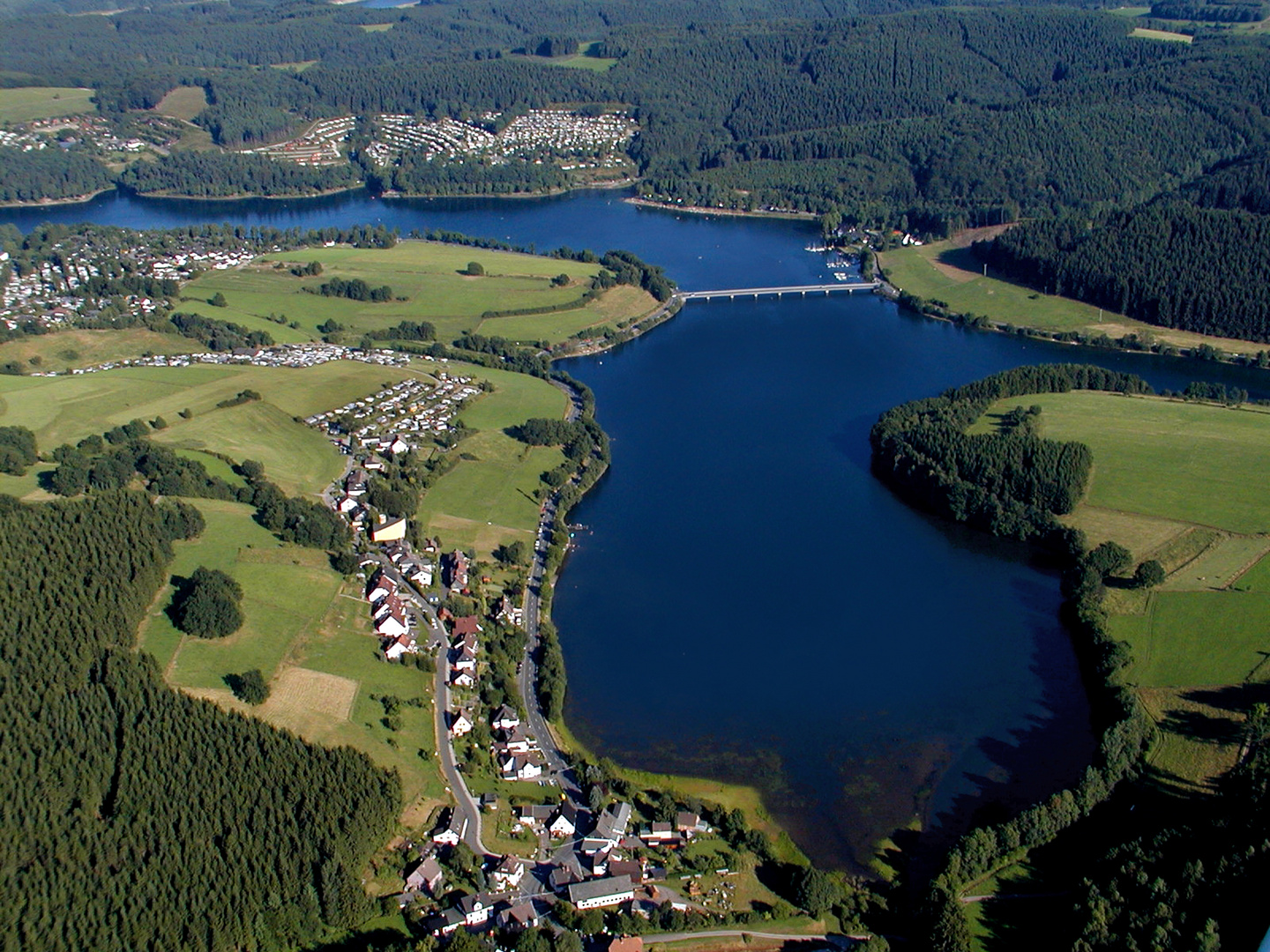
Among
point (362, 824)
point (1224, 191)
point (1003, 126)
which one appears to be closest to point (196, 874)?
point (362, 824)

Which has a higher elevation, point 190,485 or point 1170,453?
point 1170,453

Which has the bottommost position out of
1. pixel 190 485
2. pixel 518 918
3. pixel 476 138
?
pixel 518 918

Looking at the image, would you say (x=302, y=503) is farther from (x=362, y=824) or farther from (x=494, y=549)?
(x=362, y=824)

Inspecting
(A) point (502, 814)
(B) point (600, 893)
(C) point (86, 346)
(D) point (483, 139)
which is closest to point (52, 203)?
(D) point (483, 139)

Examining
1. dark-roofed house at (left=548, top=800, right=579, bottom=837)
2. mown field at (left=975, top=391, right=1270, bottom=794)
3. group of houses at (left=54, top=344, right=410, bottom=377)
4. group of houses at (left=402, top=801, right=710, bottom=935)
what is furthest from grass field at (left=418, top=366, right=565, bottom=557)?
mown field at (left=975, top=391, right=1270, bottom=794)

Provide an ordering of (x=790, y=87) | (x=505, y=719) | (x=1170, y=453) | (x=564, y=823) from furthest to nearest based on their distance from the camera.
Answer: (x=790, y=87), (x=1170, y=453), (x=505, y=719), (x=564, y=823)

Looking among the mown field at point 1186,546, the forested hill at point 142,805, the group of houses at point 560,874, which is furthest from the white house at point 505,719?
the mown field at point 1186,546

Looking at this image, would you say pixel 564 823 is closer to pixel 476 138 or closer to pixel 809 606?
pixel 809 606
